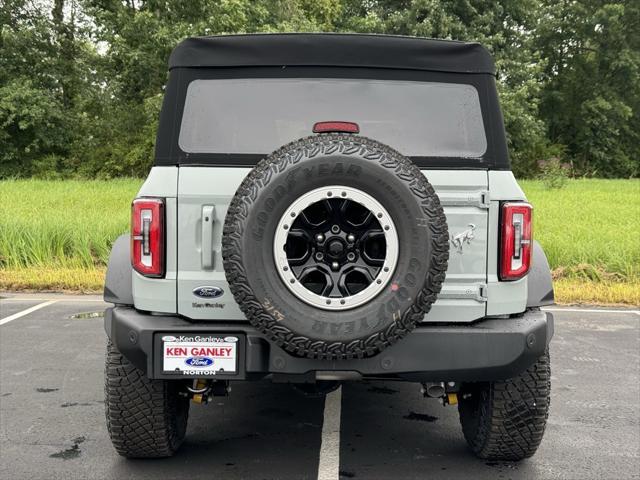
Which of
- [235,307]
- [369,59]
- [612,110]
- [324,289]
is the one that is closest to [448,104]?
[369,59]

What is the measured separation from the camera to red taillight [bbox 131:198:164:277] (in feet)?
9.77

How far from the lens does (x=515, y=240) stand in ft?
9.98

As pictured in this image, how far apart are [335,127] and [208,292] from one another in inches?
36.0

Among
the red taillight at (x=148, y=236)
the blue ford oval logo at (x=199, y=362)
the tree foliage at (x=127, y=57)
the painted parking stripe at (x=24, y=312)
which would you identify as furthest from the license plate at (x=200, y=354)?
the tree foliage at (x=127, y=57)

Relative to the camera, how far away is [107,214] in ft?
39.8

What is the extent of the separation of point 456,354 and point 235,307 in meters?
0.98

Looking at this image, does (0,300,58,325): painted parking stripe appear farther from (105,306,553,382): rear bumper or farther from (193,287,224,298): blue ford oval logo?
(193,287,224,298): blue ford oval logo

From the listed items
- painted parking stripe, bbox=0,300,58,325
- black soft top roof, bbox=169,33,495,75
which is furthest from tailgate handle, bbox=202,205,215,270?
painted parking stripe, bbox=0,300,58,325

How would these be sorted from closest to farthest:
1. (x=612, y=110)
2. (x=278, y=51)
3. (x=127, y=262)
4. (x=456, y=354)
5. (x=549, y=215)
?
(x=456, y=354), (x=278, y=51), (x=127, y=262), (x=549, y=215), (x=612, y=110)

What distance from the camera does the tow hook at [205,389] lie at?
125 inches

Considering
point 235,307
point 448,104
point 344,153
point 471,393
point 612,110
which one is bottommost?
point 471,393

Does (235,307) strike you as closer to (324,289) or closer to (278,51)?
(324,289)

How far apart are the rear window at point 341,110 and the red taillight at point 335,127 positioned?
16cm

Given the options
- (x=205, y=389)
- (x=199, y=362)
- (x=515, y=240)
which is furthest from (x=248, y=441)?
(x=515, y=240)
